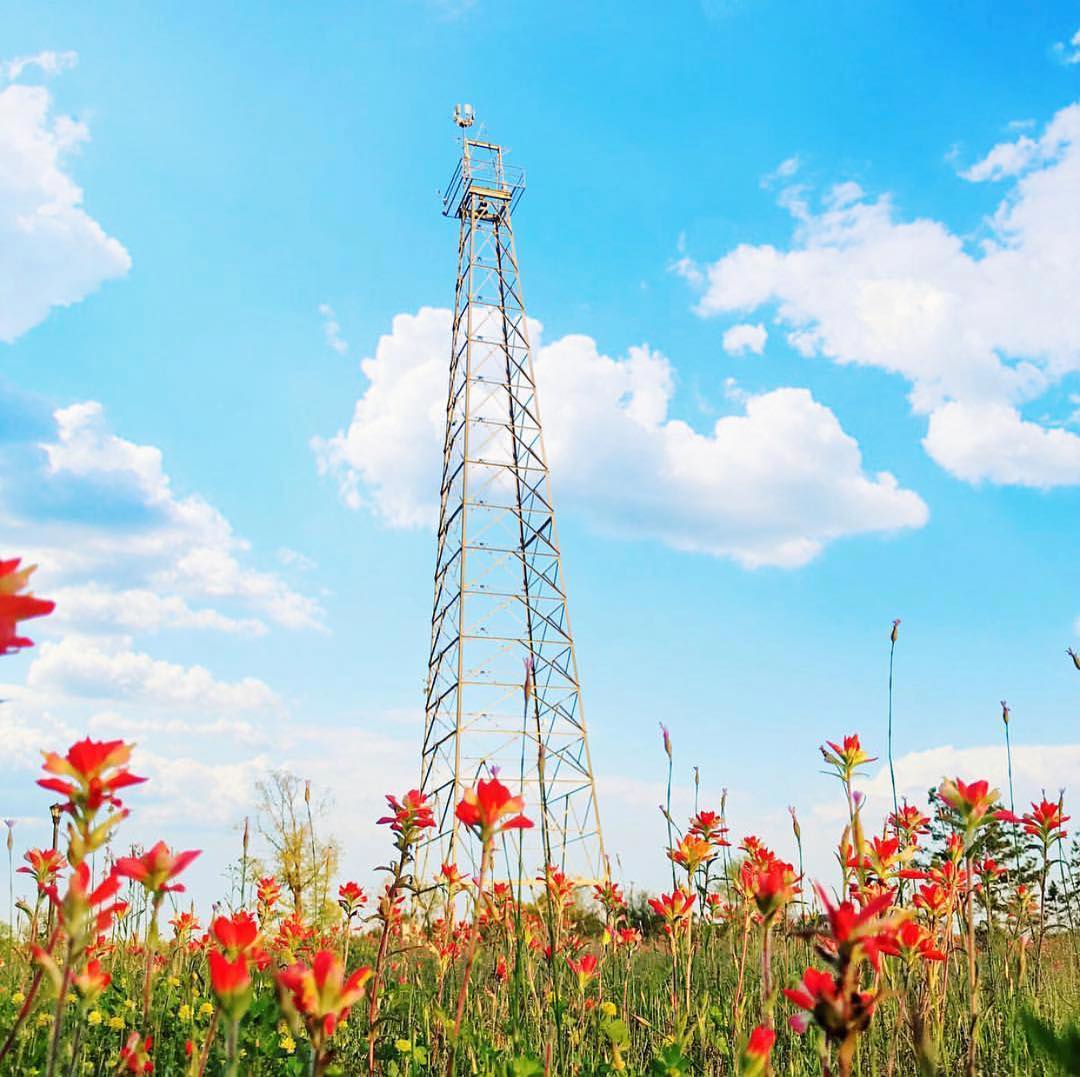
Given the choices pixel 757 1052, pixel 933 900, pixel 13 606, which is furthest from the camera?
pixel 933 900

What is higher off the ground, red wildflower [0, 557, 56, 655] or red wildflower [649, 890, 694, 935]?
red wildflower [0, 557, 56, 655]

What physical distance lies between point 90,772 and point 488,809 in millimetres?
700

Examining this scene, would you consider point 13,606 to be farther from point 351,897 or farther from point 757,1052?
point 351,897

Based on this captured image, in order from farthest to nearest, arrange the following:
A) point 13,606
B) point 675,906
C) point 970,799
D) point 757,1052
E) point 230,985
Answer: point 675,906, point 970,799, point 757,1052, point 230,985, point 13,606

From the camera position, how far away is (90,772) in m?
1.61

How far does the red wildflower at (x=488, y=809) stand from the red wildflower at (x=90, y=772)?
0.58 m

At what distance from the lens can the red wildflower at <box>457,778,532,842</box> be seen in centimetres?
182

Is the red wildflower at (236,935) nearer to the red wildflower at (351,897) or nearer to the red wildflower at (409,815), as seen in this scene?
the red wildflower at (409,815)

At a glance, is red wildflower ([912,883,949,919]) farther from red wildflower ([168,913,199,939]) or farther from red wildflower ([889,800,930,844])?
red wildflower ([168,913,199,939])

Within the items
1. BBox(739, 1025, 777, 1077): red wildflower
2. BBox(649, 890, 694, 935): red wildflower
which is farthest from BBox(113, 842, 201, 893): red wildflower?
BBox(649, 890, 694, 935): red wildflower

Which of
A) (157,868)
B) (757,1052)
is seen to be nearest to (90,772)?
(157,868)

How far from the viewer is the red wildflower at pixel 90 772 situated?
1595 mm

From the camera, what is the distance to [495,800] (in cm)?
183

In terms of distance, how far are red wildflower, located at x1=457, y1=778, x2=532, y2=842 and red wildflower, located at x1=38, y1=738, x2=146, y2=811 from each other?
1.91 ft
